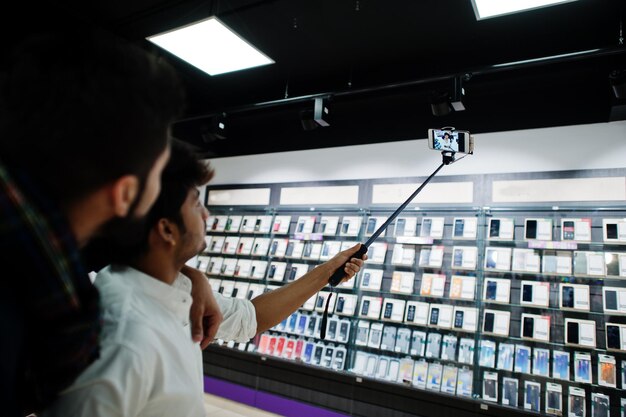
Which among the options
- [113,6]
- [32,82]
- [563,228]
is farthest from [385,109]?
[32,82]

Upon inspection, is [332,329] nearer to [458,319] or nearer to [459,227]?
[458,319]

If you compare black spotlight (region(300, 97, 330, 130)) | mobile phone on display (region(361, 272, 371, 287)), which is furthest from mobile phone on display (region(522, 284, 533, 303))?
black spotlight (region(300, 97, 330, 130))

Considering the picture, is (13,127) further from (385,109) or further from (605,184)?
(385,109)

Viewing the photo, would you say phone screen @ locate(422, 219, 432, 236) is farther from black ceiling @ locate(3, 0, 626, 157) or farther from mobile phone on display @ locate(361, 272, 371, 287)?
black ceiling @ locate(3, 0, 626, 157)

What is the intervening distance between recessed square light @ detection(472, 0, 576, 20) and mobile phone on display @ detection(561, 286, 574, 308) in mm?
2310

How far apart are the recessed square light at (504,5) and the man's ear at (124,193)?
125 inches

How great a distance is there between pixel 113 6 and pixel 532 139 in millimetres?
4342

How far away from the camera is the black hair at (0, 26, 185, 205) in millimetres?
490

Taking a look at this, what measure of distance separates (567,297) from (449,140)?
274 centimetres

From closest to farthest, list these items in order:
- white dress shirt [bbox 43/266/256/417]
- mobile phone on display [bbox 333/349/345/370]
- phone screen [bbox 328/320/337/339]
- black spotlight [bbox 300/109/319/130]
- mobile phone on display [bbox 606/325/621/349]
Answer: white dress shirt [bbox 43/266/256/417] < mobile phone on display [bbox 606/325/621/349] < mobile phone on display [bbox 333/349/345/370] < phone screen [bbox 328/320/337/339] < black spotlight [bbox 300/109/319/130]

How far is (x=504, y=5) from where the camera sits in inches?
119

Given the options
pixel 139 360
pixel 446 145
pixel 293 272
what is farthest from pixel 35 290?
pixel 293 272

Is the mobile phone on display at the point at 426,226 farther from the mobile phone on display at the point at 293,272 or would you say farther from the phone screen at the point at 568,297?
the mobile phone on display at the point at 293,272

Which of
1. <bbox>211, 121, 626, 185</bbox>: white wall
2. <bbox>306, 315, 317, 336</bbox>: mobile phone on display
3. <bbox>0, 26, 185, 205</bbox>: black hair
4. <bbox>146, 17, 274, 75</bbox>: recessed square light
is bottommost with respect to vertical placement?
<bbox>306, 315, 317, 336</bbox>: mobile phone on display
